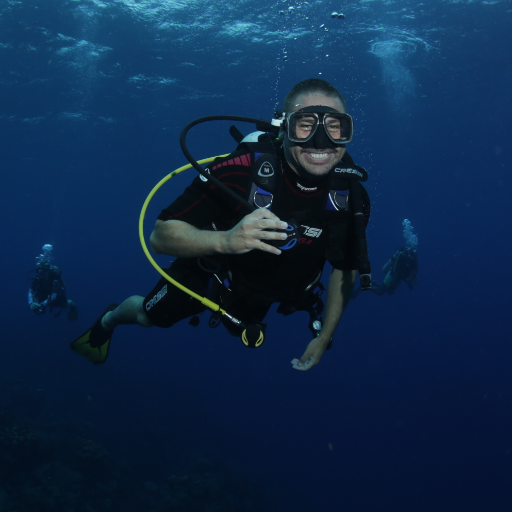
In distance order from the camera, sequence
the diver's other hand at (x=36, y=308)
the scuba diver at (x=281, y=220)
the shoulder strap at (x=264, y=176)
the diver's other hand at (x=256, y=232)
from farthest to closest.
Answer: the diver's other hand at (x=36, y=308) → the shoulder strap at (x=264, y=176) → the scuba diver at (x=281, y=220) → the diver's other hand at (x=256, y=232)

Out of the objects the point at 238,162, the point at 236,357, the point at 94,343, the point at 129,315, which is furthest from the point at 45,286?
the point at 236,357

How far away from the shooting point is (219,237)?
2219 mm

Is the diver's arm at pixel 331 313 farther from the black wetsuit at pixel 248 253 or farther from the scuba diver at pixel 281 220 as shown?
the black wetsuit at pixel 248 253

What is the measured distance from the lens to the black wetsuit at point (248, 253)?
107 inches

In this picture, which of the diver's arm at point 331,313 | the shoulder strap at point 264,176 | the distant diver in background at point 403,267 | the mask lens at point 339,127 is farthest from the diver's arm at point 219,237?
the distant diver in background at point 403,267

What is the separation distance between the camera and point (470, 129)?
33.5 m

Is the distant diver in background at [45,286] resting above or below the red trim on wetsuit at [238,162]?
below

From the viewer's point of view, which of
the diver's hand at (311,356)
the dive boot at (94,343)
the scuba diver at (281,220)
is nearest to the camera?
the scuba diver at (281,220)

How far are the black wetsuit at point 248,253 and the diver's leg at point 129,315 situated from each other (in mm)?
334

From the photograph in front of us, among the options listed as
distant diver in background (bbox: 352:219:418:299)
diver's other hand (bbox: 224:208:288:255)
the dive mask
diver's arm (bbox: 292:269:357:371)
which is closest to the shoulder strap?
the dive mask

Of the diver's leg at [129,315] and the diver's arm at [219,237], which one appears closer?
the diver's arm at [219,237]

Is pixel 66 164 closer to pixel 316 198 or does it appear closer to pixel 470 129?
pixel 470 129

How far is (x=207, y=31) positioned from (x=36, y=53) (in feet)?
33.5

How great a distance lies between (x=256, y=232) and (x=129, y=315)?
3.37m
